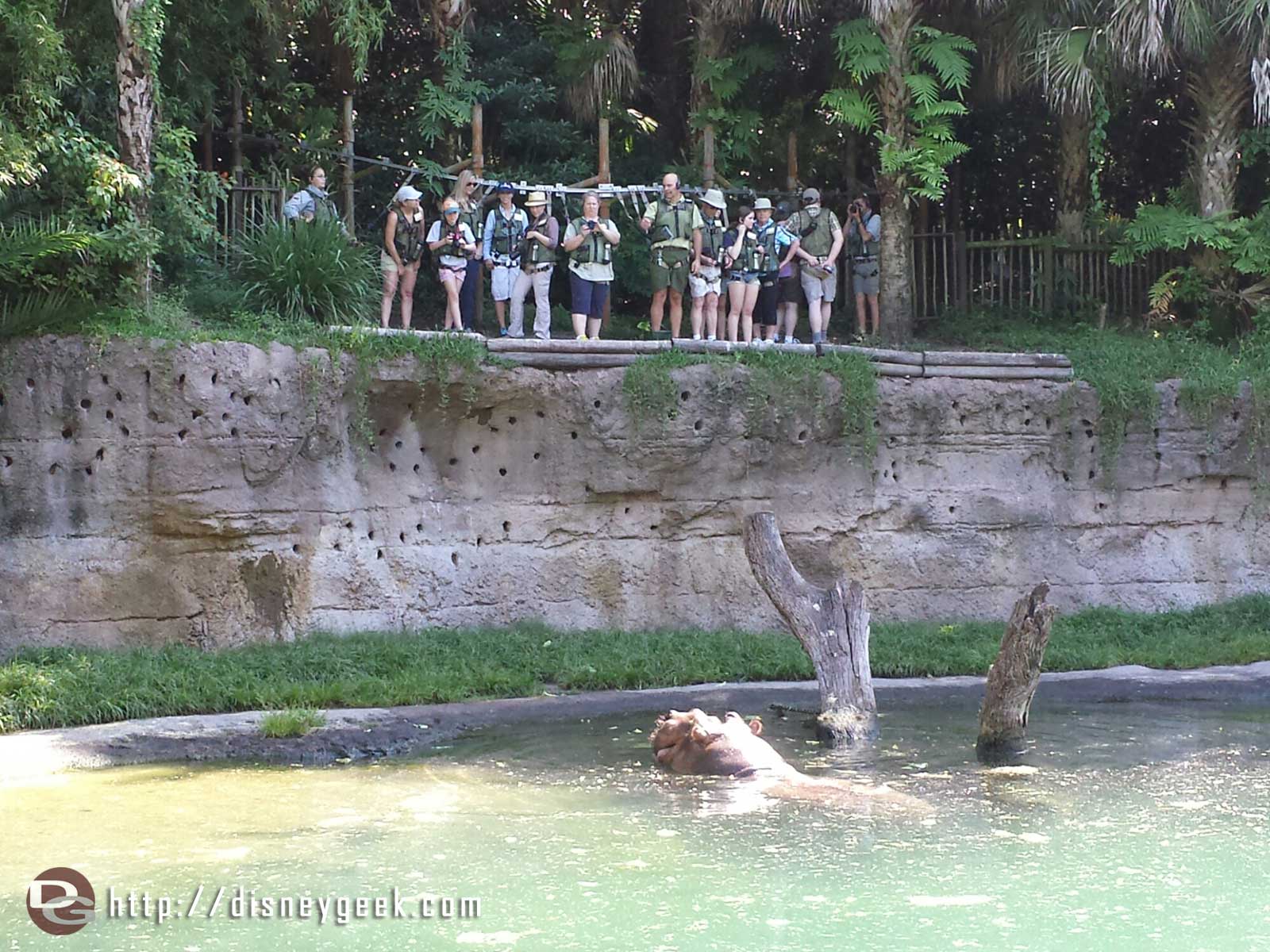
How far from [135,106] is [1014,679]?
8.55 metres

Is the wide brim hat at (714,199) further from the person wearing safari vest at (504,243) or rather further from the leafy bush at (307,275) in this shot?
the leafy bush at (307,275)

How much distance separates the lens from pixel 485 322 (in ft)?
54.1

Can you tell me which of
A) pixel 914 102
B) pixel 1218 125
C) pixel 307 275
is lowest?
pixel 307 275

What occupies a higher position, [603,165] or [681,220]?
[603,165]

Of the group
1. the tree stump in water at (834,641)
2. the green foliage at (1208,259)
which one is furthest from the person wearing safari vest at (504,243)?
the green foliage at (1208,259)

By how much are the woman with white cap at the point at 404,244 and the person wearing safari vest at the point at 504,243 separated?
63 cm

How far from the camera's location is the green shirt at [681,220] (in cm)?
1470

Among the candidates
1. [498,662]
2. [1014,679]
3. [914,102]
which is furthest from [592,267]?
[1014,679]

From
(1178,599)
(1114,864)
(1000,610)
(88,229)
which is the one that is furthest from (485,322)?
(1114,864)

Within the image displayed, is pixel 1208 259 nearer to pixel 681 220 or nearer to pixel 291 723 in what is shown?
pixel 681 220

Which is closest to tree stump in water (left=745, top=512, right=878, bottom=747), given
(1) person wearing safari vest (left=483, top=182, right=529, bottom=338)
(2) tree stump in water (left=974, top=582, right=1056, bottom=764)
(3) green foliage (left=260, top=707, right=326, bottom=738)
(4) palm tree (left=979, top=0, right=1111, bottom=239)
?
(2) tree stump in water (left=974, top=582, right=1056, bottom=764)

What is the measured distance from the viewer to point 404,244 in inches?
564

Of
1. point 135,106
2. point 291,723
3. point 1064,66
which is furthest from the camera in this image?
point 1064,66

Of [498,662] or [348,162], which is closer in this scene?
[498,662]
